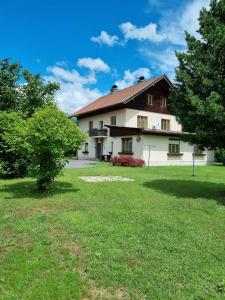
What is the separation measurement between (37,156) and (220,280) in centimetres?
815

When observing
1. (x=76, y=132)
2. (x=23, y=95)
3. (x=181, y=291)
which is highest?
(x=23, y=95)

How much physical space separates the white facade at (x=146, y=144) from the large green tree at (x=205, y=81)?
16.8 meters

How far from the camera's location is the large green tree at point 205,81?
10.5m

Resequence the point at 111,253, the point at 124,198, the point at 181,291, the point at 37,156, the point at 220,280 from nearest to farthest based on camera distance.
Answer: the point at 181,291 → the point at 220,280 → the point at 111,253 → the point at 124,198 → the point at 37,156

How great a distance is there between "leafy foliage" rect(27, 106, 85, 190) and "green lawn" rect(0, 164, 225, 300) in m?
1.27

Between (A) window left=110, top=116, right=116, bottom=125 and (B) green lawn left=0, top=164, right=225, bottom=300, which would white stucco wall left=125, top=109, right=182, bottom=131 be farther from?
(B) green lawn left=0, top=164, right=225, bottom=300

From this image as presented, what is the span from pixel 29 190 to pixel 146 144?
1859 centimetres

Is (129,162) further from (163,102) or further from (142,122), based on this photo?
(163,102)

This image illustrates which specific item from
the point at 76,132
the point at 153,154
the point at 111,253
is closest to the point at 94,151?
the point at 153,154

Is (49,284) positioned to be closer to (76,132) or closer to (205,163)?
(76,132)

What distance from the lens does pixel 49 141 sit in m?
10.4

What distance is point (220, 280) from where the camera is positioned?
445cm

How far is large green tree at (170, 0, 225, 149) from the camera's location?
34.4 feet

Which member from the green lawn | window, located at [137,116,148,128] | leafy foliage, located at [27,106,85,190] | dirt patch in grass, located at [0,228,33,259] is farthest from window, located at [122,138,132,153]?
dirt patch in grass, located at [0,228,33,259]
